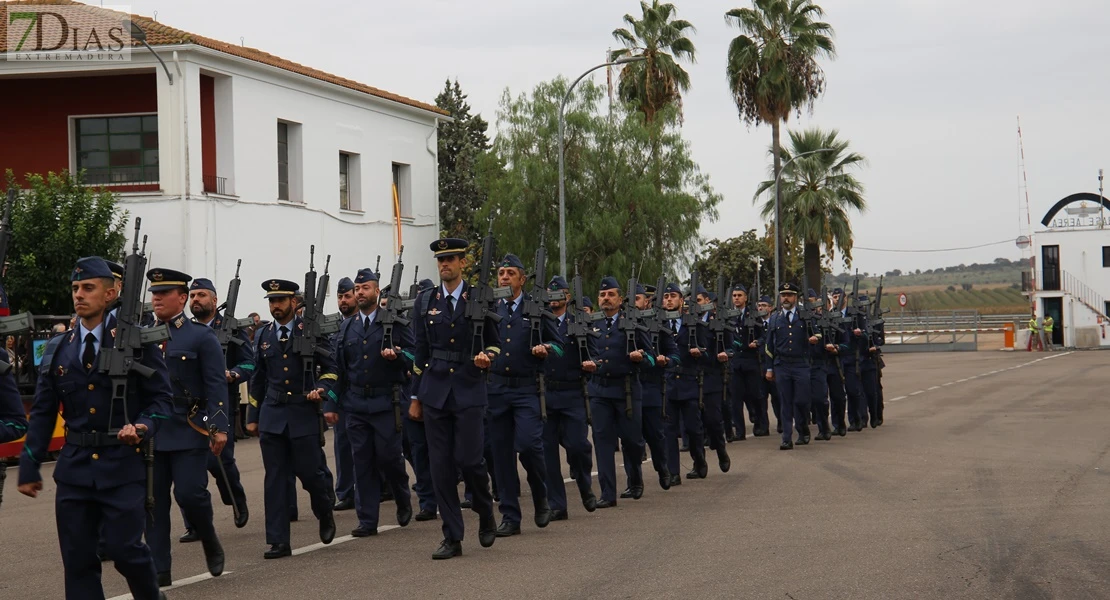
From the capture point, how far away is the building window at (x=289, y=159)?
3300 cm

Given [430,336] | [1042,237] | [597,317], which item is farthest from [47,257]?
[1042,237]

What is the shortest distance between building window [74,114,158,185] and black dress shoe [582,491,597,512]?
68.9ft

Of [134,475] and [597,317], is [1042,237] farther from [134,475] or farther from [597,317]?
[134,475]

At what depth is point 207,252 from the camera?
→ 97.0 ft

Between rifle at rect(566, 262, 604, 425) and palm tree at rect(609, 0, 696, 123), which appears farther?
palm tree at rect(609, 0, 696, 123)

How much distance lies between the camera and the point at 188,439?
338 inches

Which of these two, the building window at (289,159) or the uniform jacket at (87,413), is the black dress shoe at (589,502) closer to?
the uniform jacket at (87,413)

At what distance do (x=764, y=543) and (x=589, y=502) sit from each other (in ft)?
7.98

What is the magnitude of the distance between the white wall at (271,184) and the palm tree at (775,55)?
42.0 feet

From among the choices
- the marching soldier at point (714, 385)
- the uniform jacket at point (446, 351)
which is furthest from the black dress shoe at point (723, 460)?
the uniform jacket at point (446, 351)

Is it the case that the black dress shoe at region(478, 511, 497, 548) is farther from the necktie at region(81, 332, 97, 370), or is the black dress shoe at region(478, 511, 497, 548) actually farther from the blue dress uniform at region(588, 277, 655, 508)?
the necktie at region(81, 332, 97, 370)

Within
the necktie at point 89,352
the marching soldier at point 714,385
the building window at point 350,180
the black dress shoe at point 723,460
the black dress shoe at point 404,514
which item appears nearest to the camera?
the necktie at point 89,352

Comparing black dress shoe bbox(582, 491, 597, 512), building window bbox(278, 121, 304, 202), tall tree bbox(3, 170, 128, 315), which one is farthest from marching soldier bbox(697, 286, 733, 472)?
building window bbox(278, 121, 304, 202)

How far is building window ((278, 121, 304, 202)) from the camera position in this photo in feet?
108
